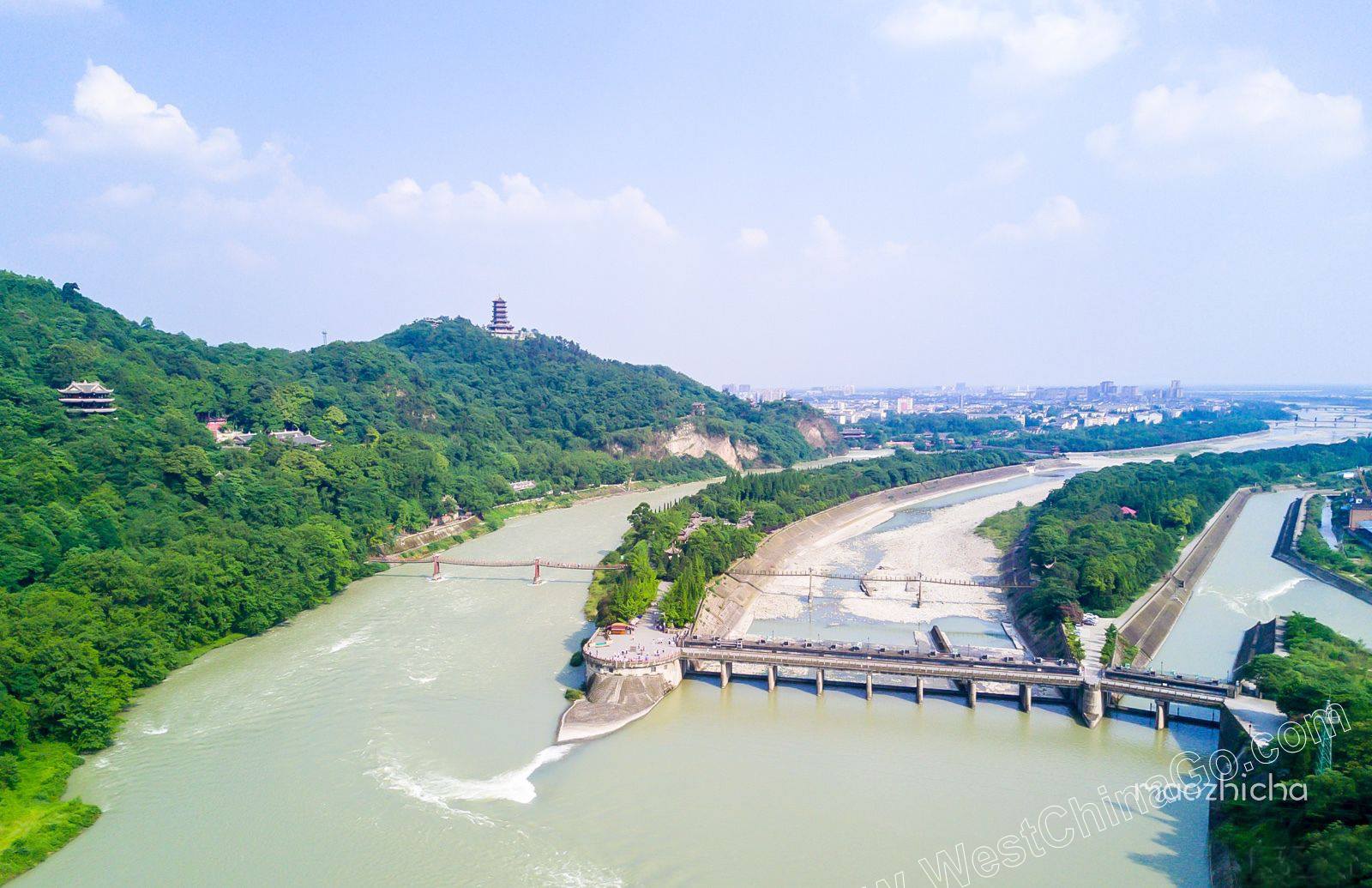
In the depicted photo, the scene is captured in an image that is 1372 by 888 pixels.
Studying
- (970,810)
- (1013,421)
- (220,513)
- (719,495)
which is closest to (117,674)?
(220,513)

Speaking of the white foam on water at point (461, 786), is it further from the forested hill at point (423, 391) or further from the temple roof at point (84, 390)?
the temple roof at point (84, 390)

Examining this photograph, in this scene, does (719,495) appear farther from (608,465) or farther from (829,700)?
(829,700)

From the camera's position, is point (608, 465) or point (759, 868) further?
point (608, 465)

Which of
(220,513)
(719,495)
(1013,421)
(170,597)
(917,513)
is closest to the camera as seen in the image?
(170,597)

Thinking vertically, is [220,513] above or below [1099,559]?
above

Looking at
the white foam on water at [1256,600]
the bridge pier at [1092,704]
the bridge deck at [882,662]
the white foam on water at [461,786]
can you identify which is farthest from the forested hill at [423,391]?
the white foam on water at [1256,600]

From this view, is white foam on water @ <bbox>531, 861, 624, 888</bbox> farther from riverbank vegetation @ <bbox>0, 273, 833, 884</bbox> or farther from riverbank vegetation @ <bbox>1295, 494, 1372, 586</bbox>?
riverbank vegetation @ <bbox>1295, 494, 1372, 586</bbox>
